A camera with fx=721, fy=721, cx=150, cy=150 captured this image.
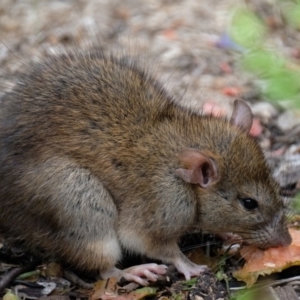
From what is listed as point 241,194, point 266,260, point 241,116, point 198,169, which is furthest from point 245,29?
point 241,116

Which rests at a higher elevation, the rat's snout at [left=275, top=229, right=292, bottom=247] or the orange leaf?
the rat's snout at [left=275, top=229, right=292, bottom=247]

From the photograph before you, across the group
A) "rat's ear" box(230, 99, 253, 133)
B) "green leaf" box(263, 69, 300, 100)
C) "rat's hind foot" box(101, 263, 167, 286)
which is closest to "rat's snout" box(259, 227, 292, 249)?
"rat's hind foot" box(101, 263, 167, 286)

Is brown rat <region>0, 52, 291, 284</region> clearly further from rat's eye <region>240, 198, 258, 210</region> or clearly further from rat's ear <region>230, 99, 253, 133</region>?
rat's ear <region>230, 99, 253, 133</region>

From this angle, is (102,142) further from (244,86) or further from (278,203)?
(244,86)

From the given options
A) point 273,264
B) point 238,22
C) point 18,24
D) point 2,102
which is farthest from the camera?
point 18,24

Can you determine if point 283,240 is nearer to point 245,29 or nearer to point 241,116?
point 241,116

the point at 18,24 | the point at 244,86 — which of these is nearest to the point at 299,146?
the point at 244,86
